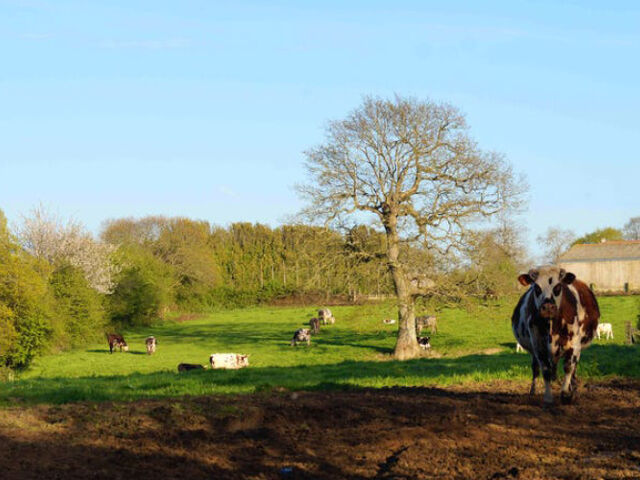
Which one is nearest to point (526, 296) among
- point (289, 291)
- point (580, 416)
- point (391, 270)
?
point (580, 416)

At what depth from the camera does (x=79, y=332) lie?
49.0 m

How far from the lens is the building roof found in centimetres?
8706

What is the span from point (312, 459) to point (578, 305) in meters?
5.35

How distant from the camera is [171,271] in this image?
82000 mm

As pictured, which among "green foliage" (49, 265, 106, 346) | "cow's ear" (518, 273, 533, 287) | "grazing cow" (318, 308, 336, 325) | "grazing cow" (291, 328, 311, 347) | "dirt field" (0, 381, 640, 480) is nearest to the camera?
"dirt field" (0, 381, 640, 480)

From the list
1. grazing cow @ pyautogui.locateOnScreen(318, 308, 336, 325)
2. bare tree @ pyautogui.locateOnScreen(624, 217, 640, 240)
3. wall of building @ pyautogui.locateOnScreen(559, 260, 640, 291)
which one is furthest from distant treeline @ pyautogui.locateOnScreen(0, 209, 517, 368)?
bare tree @ pyautogui.locateOnScreen(624, 217, 640, 240)

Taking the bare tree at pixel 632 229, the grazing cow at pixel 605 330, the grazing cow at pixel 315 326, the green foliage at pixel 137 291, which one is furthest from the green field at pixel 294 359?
the bare tree at pixel 632 229

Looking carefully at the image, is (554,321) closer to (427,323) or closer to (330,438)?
(330,438)

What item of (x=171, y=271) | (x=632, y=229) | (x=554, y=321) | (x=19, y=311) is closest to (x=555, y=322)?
(x=554, y=321)

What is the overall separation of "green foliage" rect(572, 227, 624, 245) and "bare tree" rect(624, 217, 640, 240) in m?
8.87

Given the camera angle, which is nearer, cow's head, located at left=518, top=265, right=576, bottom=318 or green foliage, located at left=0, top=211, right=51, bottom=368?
cow's head, located at left=518, top=265, right=576, bottom=318

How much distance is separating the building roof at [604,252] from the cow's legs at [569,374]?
3301 inches

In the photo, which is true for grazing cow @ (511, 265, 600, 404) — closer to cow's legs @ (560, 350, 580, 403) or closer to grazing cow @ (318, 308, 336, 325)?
cow's legs @ (560, 350, 580, 403)

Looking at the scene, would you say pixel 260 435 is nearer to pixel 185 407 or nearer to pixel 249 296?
pixel 185 407
